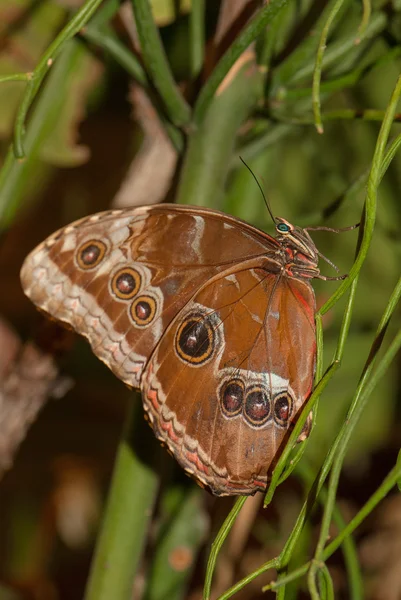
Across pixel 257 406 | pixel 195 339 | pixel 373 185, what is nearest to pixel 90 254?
pixel 195 339

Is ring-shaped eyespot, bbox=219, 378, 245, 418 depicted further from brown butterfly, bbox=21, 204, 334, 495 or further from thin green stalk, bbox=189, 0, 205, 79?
thin green stalk, bbox=189, 0, 205, 79

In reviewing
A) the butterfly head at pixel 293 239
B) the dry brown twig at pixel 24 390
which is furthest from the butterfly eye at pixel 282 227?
the dry brown twig at pixel 24 390

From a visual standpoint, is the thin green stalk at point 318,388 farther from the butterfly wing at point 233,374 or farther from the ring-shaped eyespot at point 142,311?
the ring-shaped eyespot at point 142,311

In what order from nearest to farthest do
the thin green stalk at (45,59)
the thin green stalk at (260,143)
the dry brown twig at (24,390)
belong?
the thin green stalk at (45,59)
the thin green stalk at (260,143)
the dry brown twig at (24,390)

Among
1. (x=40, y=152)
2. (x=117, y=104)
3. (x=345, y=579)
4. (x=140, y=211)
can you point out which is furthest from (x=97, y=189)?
(x=345, y=579)

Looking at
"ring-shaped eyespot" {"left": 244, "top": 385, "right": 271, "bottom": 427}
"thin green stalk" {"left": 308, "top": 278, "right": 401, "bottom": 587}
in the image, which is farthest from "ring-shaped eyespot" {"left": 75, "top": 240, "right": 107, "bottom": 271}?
"thin green stalk" {"left": 308, "top": 278, "right": 401, "bottom": 587}

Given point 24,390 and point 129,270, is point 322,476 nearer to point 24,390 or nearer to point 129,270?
point 129,270
